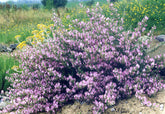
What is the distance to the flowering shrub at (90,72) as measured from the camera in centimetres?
276

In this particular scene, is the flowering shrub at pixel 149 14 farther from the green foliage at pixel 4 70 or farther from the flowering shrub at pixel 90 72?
the green foliage at pixel 4 70

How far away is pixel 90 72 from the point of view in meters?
2.78

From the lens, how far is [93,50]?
2760 mm

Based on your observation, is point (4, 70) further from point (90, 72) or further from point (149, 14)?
point (149, 14)

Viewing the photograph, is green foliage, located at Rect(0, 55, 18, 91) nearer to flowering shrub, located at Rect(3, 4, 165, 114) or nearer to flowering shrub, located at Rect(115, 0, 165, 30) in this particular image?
flowering shrub, located at Rect(3, 4, 165, 114)

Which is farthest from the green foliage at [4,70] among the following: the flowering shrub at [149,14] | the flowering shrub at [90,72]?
the flowering shrub at [149,14]

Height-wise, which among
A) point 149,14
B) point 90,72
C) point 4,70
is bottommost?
point 4,70

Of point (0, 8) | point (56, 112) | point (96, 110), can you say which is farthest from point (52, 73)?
point (0, 8)

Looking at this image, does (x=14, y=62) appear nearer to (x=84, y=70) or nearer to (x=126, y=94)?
(x=84, y=70)

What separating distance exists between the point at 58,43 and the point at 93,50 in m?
0.77

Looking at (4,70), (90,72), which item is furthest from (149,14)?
(4,70)

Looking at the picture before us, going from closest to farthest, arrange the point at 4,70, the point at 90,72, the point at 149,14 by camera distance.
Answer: the point at 90,72 < the point at 4,70 < the point at 149,14

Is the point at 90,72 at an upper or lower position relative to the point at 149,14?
lower

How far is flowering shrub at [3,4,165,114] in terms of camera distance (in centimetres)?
276
